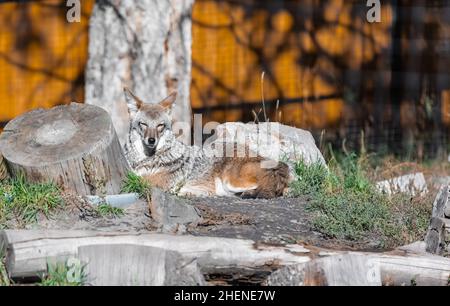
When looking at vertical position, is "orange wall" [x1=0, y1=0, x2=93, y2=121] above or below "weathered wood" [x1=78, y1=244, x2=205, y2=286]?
above

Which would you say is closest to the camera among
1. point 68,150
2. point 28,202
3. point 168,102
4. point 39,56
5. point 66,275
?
point 66,275

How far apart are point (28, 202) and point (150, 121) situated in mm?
1677

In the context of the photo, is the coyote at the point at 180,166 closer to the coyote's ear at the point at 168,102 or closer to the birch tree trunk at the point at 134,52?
the coyote's ear at the point at 168,102

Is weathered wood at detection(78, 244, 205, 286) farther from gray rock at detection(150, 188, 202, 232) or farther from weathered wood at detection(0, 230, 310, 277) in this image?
gray rock at detection(150, 188, 202, 232)

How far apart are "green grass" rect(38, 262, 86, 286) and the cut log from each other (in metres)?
0.08

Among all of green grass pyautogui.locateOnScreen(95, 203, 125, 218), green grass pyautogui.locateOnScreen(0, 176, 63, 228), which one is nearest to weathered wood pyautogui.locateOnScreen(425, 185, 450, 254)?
green grass pyautogui.locateOnScreen(95, 203, 125, 218)

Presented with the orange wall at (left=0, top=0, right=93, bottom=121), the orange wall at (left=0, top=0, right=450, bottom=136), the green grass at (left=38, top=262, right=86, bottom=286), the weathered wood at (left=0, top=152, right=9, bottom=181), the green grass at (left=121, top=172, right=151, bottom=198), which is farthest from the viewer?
the orange wall at (left=0, top=0, right=450, bottom=136)

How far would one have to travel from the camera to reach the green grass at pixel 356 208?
652 centimetres

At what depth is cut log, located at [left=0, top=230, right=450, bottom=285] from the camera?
5191mm

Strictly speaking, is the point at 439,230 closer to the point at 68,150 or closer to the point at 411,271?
the point at 411,271

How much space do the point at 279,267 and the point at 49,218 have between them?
176 centimetres

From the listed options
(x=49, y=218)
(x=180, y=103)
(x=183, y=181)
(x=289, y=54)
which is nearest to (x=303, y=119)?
(x=289, y=54)

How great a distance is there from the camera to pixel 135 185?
6680 mm

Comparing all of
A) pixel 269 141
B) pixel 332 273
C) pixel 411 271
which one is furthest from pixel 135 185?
pixel 411 271
